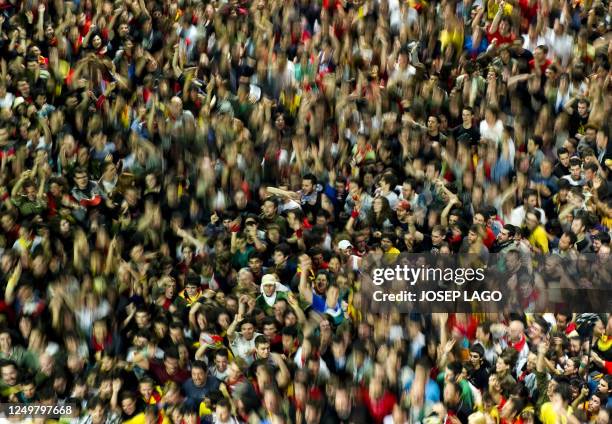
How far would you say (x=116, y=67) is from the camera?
9688mm

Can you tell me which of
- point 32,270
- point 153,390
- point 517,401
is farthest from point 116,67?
point 517,401

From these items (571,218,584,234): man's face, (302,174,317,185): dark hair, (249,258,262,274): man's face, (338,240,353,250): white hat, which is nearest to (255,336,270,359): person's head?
(249,258,262,274): man's face

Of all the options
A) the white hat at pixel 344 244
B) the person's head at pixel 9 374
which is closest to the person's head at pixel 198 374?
the person's head at pixel 9 374

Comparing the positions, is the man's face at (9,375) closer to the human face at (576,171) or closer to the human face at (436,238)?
the human face at (436,238)

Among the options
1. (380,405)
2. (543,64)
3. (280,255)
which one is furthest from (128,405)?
(543,64)

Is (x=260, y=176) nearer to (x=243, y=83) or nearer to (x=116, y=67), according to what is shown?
(x=243, y=83)

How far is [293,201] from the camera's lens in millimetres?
8297

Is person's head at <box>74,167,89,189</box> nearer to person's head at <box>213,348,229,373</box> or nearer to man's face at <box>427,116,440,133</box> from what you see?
person's head at <box>213,348,229,373</box>

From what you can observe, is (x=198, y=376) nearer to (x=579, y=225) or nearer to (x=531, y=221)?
(x=531, y=221)

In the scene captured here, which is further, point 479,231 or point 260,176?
point 260,176

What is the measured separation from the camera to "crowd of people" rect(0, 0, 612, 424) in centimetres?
694

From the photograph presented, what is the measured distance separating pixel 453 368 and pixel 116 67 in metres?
4.91

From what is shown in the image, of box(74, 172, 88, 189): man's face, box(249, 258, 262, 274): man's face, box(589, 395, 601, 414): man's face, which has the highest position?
box(74, 172, 88, 189): man's face

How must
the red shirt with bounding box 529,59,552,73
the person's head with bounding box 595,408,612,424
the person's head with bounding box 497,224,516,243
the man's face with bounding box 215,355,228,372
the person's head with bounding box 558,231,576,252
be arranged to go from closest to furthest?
the person's head with bounding box 595,408,612,424
the man's face with bounding box 215,355,228,372
the person's head with bounding box 558,231,576,252
the person's head with bounding box 497,224,516,243
the red shirt with bounding box 529,59,552,73
